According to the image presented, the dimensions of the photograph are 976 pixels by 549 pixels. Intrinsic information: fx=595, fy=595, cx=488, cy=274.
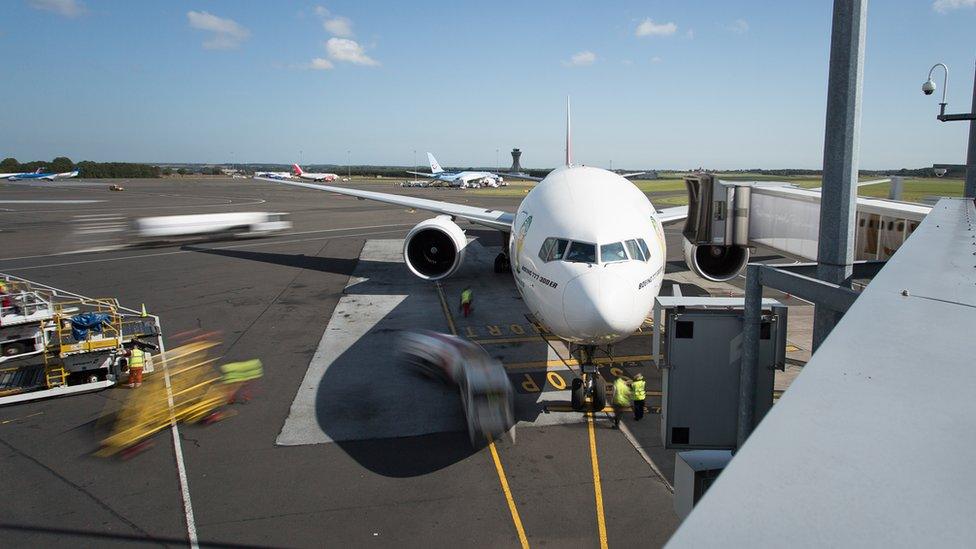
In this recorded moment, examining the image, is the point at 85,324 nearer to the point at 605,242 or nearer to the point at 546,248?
the point at 546,248

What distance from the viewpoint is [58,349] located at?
13531 millimetres

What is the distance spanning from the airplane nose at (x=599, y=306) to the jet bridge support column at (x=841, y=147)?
5248mm

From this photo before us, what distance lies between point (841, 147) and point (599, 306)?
18.5 feet

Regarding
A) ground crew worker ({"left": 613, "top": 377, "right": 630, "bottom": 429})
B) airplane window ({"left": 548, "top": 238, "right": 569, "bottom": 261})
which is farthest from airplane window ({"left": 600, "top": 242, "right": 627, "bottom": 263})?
ground crew worker ({"left": 613, "top": 377, "right": 630, "bottom": 429})

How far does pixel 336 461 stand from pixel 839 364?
29.7 ft

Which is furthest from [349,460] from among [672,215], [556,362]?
[672,215]

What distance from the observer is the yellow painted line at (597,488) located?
25.3 ft

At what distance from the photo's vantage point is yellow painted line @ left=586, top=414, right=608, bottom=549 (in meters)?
7.73

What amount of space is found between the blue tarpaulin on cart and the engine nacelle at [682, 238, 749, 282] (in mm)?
16325

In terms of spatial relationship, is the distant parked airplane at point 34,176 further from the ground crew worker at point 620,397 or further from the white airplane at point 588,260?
the ground crew worker at point 620,397

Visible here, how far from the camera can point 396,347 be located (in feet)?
51.2

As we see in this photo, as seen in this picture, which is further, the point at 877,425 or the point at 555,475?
the point at 555,475

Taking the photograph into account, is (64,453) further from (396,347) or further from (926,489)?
A: (926,489)

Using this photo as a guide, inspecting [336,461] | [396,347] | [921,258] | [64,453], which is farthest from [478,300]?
[921,258]
